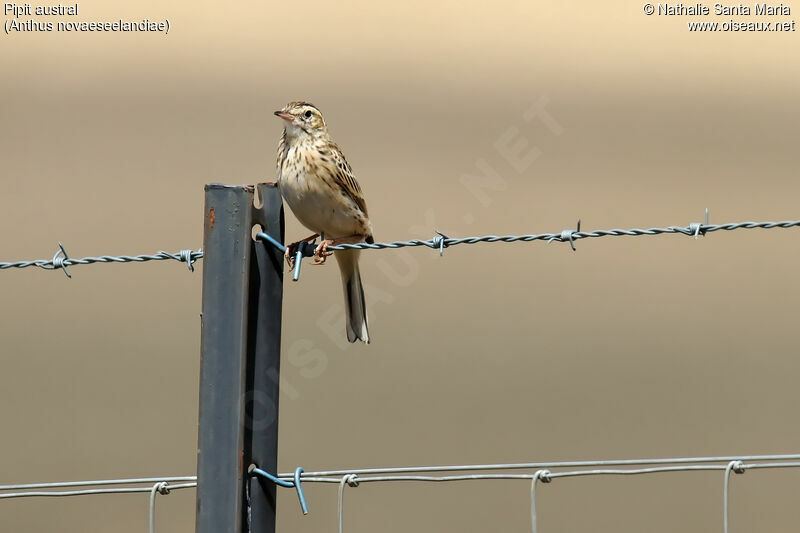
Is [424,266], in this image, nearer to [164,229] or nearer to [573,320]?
[573,320]

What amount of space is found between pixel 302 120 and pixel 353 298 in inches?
42.2

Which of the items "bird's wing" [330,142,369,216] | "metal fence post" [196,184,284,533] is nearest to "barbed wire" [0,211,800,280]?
"metal fence post" [196,184,284,533]

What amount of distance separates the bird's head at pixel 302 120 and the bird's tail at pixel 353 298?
2.25ft

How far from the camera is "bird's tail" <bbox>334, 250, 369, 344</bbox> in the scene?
525 centimetres

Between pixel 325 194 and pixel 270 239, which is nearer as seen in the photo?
pixel 270 239

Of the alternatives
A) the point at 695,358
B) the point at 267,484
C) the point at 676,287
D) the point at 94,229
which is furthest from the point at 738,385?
the point at 267,484

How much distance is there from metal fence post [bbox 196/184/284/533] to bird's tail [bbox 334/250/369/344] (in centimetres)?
194

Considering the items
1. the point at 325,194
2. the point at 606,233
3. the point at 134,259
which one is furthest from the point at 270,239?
the point at 325,194

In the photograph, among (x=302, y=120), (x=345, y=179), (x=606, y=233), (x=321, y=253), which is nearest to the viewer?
(x=606, y=233)

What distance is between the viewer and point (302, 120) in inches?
232

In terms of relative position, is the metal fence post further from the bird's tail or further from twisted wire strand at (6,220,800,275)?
the bird's tail

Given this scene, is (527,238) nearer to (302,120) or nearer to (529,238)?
(529,238)

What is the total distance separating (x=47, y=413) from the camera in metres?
13.3

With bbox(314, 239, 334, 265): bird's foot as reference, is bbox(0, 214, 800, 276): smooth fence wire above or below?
below
